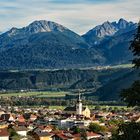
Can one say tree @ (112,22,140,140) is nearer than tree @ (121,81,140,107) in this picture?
Yes

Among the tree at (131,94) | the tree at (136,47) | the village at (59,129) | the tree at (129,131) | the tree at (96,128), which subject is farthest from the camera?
the tree at (96,128)

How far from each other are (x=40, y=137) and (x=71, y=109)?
69519mm

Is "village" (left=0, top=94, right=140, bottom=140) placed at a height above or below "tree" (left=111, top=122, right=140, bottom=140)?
below

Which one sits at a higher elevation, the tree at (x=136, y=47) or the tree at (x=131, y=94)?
the tree at (x=136, y=47)

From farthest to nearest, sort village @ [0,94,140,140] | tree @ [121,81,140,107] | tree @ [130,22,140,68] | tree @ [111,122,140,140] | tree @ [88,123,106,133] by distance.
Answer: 1. tree @ [88,123,106,133]
2. village @ [0,94,140,140]
3. tree @ [121,81,140,107]
4. tree @ [130,22,140,68]
5. tree @ [111,122,140,140]

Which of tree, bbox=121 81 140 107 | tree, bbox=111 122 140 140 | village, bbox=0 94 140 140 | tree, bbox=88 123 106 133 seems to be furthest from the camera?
tree, bbox=88 123 106 133

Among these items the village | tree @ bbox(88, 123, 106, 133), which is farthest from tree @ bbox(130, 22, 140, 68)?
tree @ bbox(88, 123, 106, 133)

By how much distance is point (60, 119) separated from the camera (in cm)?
12300

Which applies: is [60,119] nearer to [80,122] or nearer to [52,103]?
[80,122]

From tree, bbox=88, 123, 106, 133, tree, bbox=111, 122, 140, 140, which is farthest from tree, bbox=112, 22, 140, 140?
tree, bbox=88, 123, 106, 133

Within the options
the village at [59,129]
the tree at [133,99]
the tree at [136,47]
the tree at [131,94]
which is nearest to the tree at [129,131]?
the tree at [133,99]

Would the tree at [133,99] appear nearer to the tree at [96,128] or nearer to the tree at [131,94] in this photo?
the tree at [131,94]

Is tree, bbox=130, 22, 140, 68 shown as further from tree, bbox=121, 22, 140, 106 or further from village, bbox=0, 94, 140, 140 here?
village, bbox=0, 94, 140, 140

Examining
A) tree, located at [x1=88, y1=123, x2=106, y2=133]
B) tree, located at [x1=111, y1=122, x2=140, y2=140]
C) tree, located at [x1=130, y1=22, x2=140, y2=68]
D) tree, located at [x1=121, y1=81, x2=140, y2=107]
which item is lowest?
tree, located at [x1=88, y1=123, x2=106, y2=133]
